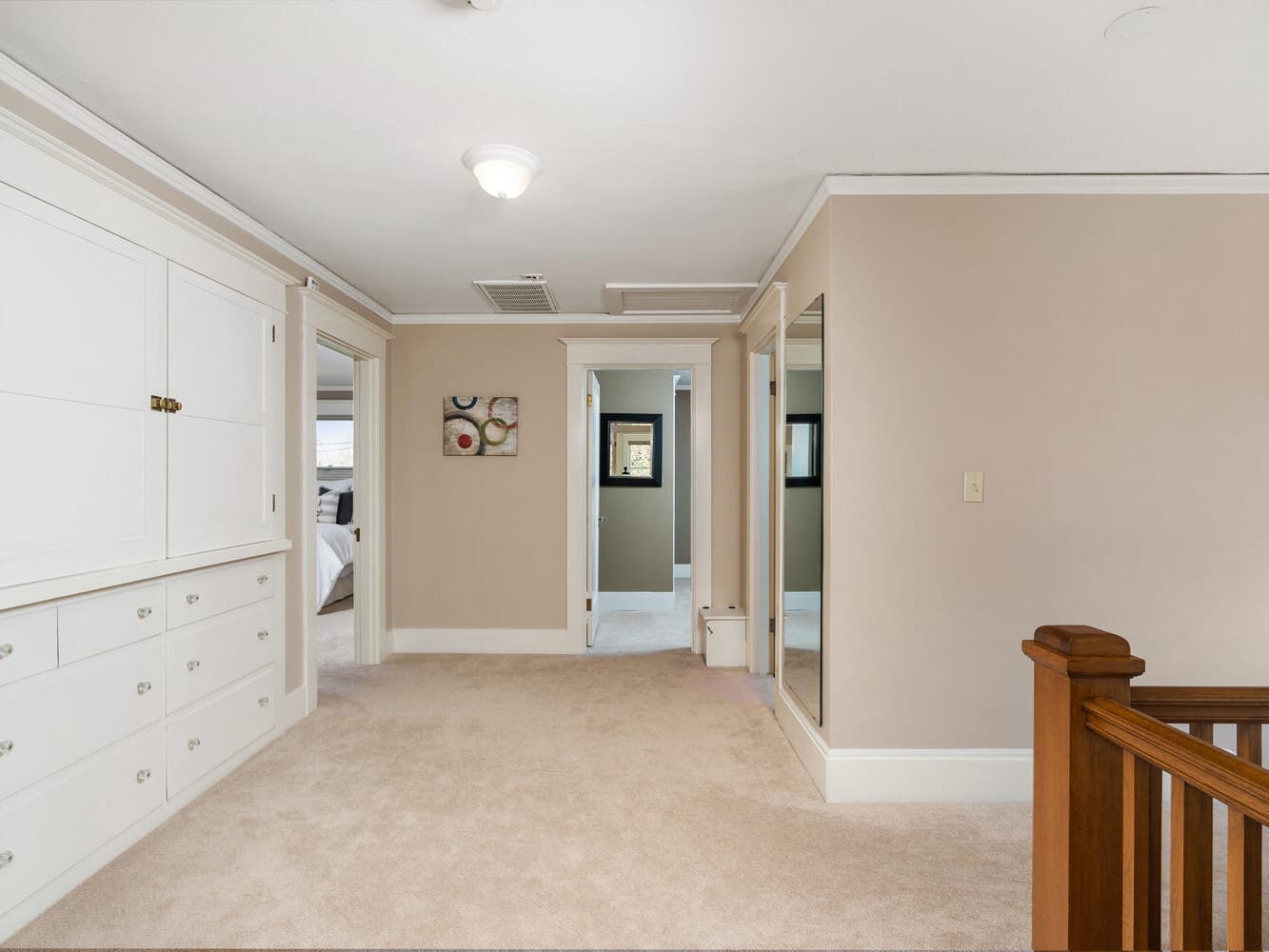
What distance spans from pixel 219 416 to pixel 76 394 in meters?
0.70

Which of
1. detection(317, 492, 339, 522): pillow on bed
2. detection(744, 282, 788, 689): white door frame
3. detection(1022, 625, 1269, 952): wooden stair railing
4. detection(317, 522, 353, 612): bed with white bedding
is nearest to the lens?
detection(1022, 625, 1269, 952): wooden stair railing

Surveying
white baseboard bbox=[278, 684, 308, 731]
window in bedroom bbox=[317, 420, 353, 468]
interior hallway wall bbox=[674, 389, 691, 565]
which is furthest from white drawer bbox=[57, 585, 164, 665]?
window in bedroom bbox=[317, 420, 353, 468]

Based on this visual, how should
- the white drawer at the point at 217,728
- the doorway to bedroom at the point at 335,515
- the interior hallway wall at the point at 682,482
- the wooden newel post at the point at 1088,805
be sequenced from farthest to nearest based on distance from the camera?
the interior hallway wall at the point at 682,482 < the doorway to bedroom at the point at 335,515 < the white drawer at the point at 217,728 < the wooden newel post at the point at 1088,805

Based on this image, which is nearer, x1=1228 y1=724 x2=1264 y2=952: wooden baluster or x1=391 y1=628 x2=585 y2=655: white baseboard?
x1=1228 y1=724 x2=1264 y2=952: wooden baluster

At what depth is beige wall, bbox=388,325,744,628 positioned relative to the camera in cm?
473

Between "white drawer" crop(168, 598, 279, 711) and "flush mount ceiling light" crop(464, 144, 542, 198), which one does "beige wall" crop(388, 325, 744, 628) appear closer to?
"white drawer" crop(168, 598, 279, 711)

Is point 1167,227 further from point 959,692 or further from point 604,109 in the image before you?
point 604,109

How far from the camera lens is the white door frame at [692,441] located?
15.4ft

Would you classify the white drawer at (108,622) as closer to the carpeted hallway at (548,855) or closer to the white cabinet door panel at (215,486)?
the white cabinet door panel at (215,486)

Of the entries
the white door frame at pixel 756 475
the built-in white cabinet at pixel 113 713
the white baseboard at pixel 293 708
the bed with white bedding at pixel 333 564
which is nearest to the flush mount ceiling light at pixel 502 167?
the white door frame at pixel 756 475

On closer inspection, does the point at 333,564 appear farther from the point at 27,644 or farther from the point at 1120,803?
the point at 1120,803

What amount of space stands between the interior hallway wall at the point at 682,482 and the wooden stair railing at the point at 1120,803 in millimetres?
6182

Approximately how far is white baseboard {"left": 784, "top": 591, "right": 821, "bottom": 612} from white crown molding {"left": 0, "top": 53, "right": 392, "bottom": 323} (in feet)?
9.26

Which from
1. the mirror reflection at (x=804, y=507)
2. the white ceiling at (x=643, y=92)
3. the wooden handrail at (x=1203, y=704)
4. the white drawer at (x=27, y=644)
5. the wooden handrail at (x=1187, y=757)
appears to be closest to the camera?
the wooden handrail at (x=1187, y=757)
